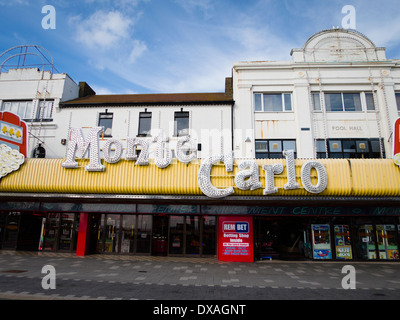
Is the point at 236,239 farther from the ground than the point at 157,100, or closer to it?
closer to it

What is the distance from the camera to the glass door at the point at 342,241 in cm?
1588

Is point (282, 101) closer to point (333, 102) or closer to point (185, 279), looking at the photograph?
point (333, 102)

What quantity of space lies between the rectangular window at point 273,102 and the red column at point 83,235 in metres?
13.3

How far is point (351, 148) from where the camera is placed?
54.2ft

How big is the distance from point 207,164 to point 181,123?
17.6 feet

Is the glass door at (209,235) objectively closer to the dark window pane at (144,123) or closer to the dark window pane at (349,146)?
the dark window pane at (144,123)

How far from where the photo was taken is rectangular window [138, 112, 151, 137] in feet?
58.4

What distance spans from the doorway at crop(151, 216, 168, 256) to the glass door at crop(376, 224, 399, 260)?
513 inches

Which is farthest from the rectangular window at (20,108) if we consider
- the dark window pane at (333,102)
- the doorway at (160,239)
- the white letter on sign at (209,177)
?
the dark window pane at (333,102)

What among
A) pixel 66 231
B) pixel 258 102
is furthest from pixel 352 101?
pixel 66 231

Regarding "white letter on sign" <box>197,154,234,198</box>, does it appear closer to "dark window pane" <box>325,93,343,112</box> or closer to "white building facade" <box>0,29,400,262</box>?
"white building facade" <box>0,29,400,262</box>

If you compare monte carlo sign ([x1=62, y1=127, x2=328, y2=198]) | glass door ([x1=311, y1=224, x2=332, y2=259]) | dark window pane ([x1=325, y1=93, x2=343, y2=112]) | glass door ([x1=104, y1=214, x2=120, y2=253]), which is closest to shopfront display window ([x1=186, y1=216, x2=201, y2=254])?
monte carlo sign ([x1=62, y1=127, x2=328, y2=198])
